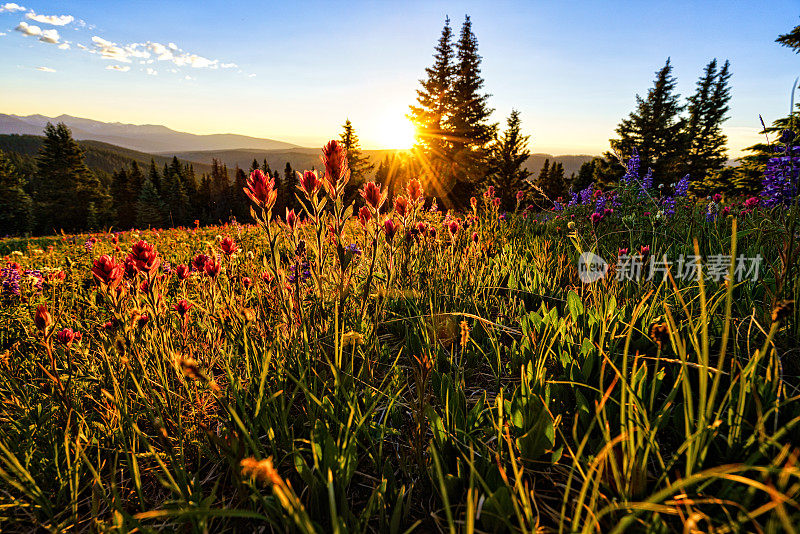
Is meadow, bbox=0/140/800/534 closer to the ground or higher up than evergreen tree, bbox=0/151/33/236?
higher up

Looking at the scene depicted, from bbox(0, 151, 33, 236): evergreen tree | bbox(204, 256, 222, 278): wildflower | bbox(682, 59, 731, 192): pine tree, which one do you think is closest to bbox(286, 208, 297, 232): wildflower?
bbox(204, 256, 222, 278): wildflower

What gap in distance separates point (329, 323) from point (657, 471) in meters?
1.60

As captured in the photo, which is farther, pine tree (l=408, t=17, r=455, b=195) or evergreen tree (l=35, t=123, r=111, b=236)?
evergreen tree (l=35, t=123, r=111, b=236)

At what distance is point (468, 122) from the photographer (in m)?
33.3

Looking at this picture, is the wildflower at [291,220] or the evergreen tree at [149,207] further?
the evergreen tree at [149,207]

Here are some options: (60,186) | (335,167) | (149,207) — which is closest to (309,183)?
(335,167)

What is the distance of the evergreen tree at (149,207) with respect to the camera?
5778 centimetres

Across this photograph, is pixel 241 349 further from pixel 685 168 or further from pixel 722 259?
pixel 685 168

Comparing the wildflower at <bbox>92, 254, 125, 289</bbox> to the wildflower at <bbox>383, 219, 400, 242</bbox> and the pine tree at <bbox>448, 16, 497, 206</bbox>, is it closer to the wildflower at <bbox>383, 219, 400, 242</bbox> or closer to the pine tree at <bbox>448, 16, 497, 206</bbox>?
the wildflower at <bbox>383, 219, 400, 242</bbox>

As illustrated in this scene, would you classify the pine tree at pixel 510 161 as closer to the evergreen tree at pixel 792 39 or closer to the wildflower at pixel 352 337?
the evergreen tree at pixel 792 39

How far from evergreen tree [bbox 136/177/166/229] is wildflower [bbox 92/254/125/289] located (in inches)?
2659

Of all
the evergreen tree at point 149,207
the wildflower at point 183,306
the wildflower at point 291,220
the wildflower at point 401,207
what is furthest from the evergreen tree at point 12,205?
the wildflower at point 401,207

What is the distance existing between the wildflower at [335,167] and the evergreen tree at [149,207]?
67981 mm

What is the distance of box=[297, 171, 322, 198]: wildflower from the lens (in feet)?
6.12
